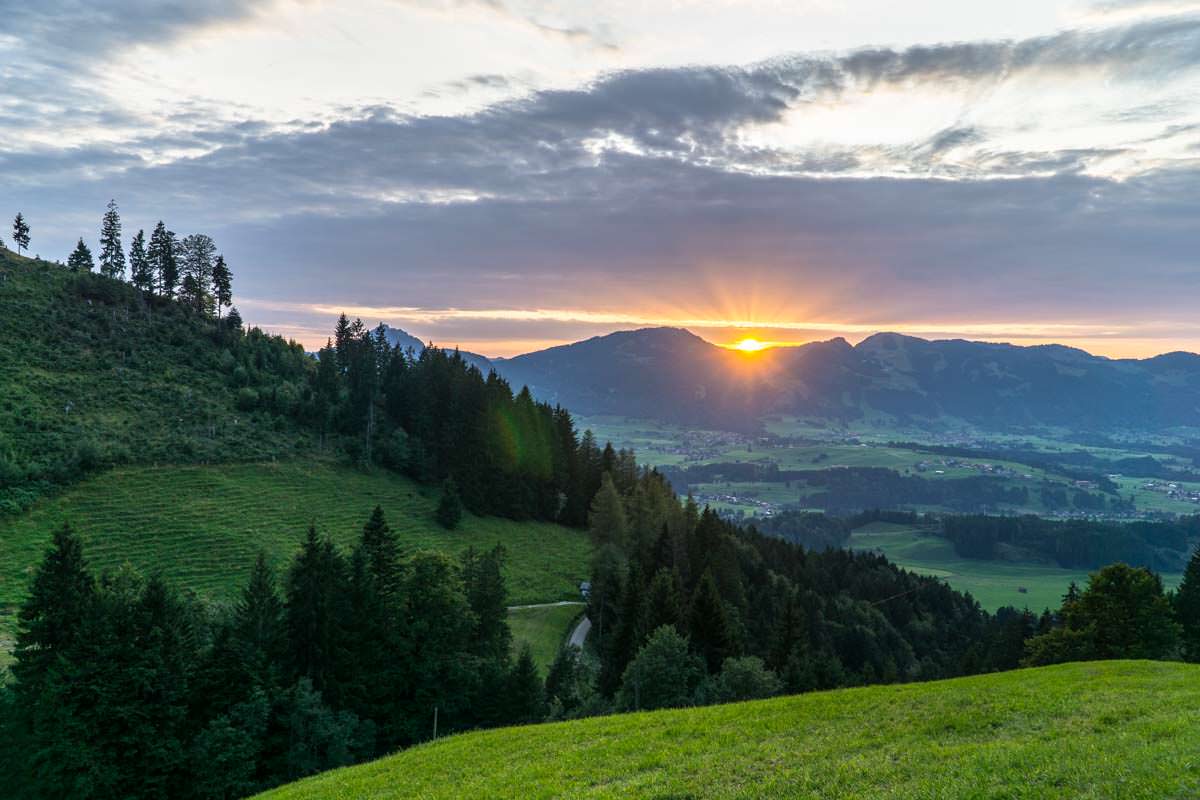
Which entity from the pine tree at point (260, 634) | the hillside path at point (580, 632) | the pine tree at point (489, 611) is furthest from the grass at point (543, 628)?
the pine tree at point (260, 634)

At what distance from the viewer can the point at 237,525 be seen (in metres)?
74.6

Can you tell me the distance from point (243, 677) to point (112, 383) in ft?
256

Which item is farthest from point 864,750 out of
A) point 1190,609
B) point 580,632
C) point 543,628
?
point 1190,609

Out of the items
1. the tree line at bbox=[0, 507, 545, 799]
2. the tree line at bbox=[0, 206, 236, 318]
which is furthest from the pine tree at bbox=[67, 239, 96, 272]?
the tree line at bbox=[0, 507, 545, 799]

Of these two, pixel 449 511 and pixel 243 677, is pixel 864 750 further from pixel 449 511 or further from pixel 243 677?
A: pixel 449 511

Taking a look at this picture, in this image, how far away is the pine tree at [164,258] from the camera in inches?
4641

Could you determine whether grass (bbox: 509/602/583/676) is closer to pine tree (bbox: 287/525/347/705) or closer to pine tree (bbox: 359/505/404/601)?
pine tree (bbox: 359/505/404/601)

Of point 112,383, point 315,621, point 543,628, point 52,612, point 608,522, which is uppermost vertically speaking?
point 112,383

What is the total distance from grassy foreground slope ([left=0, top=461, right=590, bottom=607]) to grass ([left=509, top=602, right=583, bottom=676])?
291cm

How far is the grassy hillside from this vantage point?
254 ft

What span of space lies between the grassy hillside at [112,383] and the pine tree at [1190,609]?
11459 cm

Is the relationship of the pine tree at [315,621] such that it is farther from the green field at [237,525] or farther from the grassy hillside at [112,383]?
the grassy hillside at [112,383]

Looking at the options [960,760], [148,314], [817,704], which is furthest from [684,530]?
[148,314]

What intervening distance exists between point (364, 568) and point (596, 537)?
45586 mm
